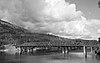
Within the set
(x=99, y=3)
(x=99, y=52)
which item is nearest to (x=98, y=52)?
(x=99, y=52)

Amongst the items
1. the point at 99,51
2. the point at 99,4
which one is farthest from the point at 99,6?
the point at 99,51

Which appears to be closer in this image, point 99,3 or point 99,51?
point 99,3

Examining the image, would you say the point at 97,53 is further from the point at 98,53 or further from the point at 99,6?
the point at 99,6

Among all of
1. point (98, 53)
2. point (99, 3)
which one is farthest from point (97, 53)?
point (99, 3)

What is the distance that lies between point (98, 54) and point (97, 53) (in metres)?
2.29

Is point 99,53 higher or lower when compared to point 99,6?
lower

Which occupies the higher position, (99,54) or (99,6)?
(99,6)

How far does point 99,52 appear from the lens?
6767 inches

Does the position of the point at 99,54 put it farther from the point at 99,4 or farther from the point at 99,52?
the point at 99,4

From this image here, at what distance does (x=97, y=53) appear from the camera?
176 meters

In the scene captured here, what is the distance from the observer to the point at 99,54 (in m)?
177

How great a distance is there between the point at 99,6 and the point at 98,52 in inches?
3757

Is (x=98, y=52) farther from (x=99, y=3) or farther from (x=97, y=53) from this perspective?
(x=99, y=3)

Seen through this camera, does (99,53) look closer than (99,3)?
No
